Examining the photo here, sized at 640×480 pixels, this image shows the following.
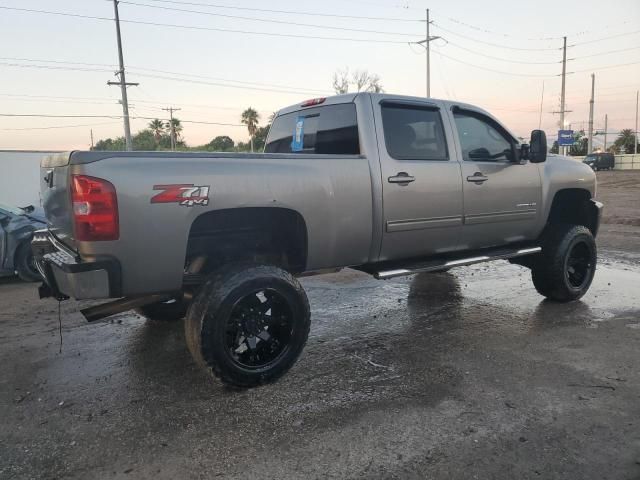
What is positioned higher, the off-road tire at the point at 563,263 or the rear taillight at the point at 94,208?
the rear taillight at the point at 94,208

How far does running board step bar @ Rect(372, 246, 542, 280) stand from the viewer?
161 inches

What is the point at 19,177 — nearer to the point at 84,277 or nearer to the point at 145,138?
the point at 84,277

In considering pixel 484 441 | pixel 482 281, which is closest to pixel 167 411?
pixel 484 441

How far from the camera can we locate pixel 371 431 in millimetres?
2861

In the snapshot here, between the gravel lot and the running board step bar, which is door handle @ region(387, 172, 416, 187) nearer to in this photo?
the running board step bar

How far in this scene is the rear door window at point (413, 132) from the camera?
4.20 metres

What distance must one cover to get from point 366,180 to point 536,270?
2697mm

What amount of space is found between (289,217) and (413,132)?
1.49 metres

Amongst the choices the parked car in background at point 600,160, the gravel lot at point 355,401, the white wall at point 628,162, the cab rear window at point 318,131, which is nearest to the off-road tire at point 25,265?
the gravel lot at point 355,401

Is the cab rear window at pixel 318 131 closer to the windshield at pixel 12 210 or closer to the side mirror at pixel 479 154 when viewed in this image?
the side mirror at pixel 479 154

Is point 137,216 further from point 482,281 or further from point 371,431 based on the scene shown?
point 482,281

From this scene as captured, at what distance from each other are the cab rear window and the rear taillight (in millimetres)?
2005

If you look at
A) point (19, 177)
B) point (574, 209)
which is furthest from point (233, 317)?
point (19, 177)

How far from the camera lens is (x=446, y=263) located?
4.45 m
